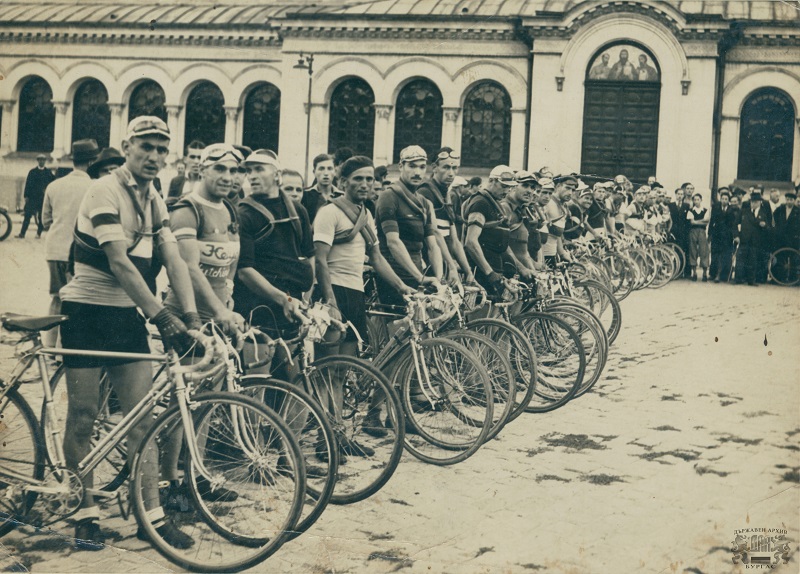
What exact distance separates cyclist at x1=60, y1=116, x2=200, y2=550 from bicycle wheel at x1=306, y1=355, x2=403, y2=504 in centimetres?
112

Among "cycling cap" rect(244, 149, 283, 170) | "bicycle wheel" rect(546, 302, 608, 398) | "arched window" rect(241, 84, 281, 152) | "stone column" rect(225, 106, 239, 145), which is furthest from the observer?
"arched window" rect(241, 84, 281, 152)

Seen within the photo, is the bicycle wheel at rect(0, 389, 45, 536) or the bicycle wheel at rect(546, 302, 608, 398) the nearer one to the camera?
the bicycle wheel at rect(0, 389, 45, 536)

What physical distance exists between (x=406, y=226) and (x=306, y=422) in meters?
3.19

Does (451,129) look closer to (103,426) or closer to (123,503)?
(103,426)

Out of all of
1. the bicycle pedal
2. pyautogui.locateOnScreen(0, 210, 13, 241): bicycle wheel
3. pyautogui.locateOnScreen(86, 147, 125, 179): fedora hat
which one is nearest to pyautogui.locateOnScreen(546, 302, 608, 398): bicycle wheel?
pyautogui.locateOnScreen(86, 147, 125, 179): fedora hat

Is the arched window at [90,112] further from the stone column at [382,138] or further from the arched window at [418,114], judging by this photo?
the arched window at [418,114]

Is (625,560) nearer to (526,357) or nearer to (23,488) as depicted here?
(526,357)

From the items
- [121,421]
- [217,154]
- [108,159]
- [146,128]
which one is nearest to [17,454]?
[121,421]

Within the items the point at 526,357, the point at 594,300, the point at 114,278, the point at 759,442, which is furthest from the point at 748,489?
the point at 594,300

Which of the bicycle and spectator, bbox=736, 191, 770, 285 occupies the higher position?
spectator, bbox=736, 191, 770, 285

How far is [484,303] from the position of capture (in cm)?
862

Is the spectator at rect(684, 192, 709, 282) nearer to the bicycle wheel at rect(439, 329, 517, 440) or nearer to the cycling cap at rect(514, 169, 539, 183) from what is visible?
the cycling cap at rect(514, 169, 539, 183)

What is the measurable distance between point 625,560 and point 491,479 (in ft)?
5.01

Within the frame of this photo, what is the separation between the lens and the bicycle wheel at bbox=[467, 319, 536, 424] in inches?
296
